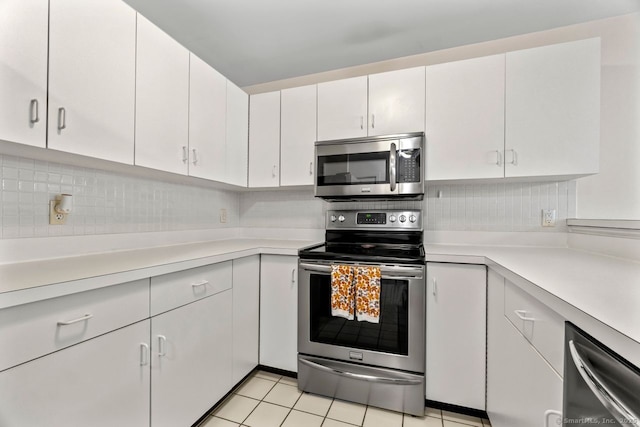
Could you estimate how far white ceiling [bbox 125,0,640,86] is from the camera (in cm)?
170

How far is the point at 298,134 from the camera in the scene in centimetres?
220

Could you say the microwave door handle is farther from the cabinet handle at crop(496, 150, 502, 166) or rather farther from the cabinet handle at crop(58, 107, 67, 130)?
the cabinet handle at crop(58, 107, 67, 130)

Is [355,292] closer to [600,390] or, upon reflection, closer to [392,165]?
[392,165]

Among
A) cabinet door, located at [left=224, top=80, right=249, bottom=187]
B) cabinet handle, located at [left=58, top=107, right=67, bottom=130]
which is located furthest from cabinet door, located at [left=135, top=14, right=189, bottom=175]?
cabinet door, located at [left=224, top=80, right=249, bottom=187]

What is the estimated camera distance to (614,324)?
55 cm

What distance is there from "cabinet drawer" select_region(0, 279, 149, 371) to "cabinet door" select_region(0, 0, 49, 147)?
598mm

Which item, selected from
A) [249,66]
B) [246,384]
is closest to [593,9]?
[249,66]

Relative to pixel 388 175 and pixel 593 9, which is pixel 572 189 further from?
pixel 388 175

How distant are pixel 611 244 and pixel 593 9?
144 cm

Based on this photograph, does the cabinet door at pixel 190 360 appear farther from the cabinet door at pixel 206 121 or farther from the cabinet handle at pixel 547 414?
the cabinet handle at pixel 547 414

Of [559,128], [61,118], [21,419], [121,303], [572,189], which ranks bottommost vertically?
[21,419]

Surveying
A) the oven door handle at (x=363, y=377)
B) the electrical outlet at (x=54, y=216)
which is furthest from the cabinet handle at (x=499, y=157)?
the electrical outlet at (x=54, y=216)

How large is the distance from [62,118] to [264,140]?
1347 millimetres

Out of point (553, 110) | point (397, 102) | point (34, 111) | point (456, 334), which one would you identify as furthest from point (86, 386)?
point (553, 110)
